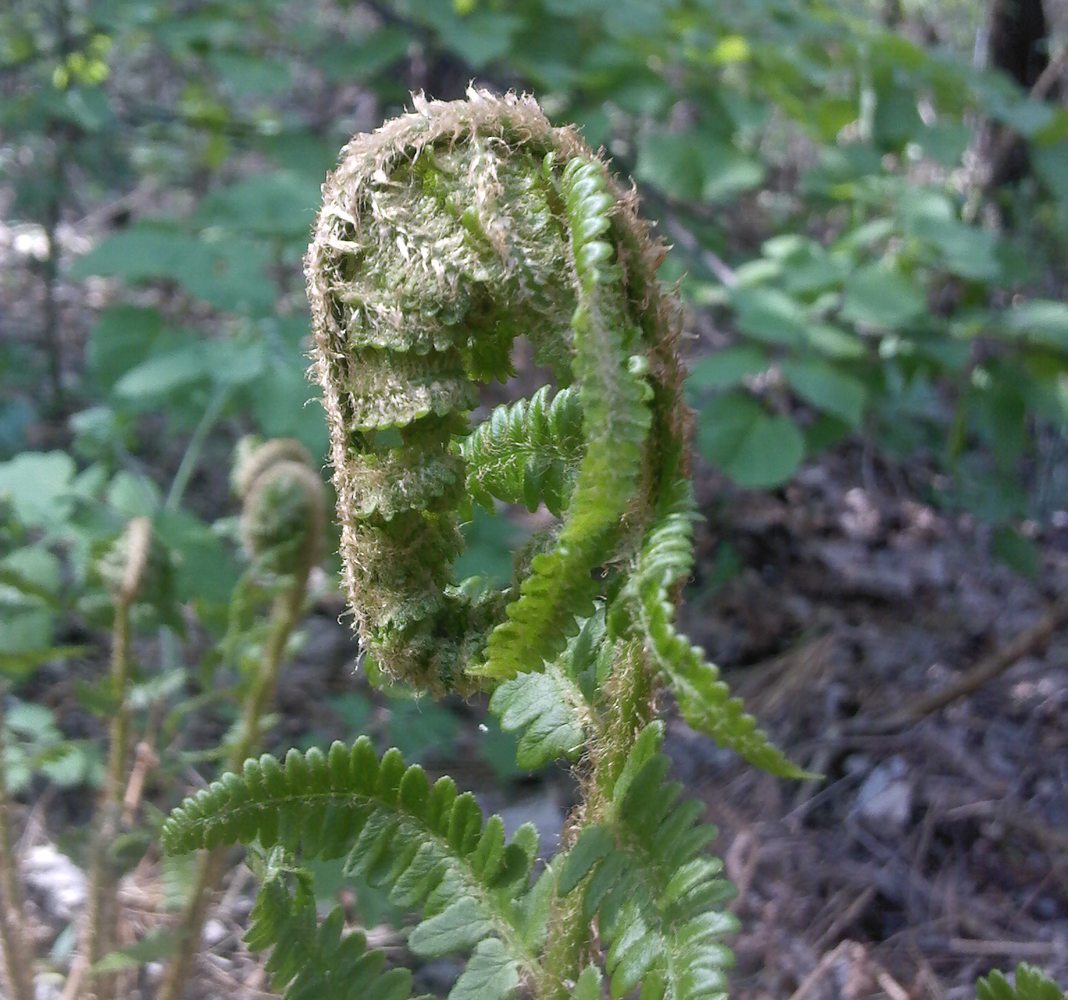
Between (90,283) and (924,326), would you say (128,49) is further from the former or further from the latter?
(924,326)

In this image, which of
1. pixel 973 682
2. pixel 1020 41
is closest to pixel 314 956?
pixel 973 682

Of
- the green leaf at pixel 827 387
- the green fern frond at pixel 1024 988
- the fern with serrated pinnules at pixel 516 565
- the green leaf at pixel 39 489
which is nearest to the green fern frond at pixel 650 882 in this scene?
the fern with serrated pinnules at pixel 516 565

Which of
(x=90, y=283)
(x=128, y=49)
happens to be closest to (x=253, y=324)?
(x=128, y=49)

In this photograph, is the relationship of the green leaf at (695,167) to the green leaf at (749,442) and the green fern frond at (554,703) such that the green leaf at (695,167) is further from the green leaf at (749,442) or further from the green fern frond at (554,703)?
the green fern frond at (554,703)

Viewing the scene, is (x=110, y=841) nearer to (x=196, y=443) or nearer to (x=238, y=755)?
(x=238, y=755)

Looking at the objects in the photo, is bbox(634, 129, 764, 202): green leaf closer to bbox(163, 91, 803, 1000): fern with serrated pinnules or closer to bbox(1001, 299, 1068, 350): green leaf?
bbox(1001, 299, 1068, 350): green leaf

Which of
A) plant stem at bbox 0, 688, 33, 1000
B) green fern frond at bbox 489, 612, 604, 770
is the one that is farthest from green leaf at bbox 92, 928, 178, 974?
green fern frond at bbox 489, 612, 604, 770

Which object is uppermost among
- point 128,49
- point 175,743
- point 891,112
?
point 128,49
